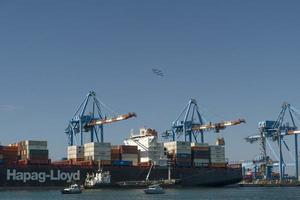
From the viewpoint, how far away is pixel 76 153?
137125 mm

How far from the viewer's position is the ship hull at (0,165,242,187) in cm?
12406

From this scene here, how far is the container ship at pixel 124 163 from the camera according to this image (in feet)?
412

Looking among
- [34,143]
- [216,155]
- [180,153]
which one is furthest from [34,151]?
[216,155]

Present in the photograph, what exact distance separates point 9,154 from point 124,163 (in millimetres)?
22904

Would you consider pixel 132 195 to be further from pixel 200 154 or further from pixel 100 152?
pixel 200 154

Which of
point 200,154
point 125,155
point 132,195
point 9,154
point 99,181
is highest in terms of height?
point 9,154

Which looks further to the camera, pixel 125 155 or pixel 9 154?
pixel 125 155

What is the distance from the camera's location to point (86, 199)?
90562 millimetres

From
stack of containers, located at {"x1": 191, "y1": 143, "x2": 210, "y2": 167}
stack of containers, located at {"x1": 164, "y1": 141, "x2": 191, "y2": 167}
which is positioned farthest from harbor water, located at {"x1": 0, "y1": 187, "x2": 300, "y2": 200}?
stack of containers, located at {"x1": 191, "y1": 143, "x2": 210, "y2": 167}

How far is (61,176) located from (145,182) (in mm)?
17380

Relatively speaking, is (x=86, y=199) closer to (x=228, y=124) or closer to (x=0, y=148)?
(x=0, y=148)

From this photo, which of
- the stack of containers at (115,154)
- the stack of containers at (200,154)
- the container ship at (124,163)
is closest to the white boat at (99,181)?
the container ship at (124,163)

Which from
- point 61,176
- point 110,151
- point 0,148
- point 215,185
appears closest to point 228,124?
point 215,185

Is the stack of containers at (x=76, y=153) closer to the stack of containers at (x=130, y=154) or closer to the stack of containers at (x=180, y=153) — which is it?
the stack of containers at (x=130, y=154)
